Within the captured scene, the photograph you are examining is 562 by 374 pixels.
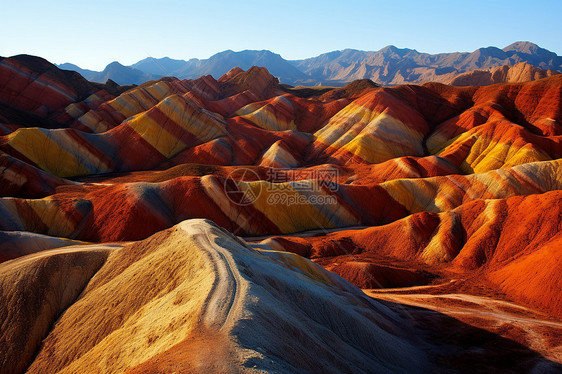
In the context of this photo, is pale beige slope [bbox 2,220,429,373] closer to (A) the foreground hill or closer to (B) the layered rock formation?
(A) the foreground hill

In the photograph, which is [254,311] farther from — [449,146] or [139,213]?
[449,146]

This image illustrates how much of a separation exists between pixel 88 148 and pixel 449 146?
7662cm

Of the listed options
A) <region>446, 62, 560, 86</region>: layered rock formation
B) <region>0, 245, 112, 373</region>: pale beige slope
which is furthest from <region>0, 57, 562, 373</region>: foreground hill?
<region>446, 62, 560, 86</region>: layered rock formation

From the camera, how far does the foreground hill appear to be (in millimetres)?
17078

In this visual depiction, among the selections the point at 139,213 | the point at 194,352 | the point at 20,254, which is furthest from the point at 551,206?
the point at 20,254

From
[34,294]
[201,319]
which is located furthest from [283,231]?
[201,319]

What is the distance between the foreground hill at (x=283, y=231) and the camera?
17078 mm

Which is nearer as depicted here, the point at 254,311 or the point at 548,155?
the point at 254,311

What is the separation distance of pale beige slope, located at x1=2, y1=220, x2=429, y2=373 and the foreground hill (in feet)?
0.37

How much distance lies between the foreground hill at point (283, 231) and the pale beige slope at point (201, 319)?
0.11 meters

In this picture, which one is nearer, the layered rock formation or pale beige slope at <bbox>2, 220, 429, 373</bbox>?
pale beige slope at <bbox>2, 220, 429, 373</bbox>

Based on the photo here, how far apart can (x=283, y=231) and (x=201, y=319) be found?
39.0 meters

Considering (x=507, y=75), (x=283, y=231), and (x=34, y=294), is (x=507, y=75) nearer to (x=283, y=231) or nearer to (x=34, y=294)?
(x=283, y=231)

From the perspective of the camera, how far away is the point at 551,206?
130 ft
